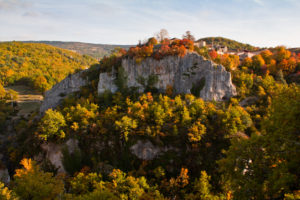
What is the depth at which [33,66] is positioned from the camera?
103625 mm

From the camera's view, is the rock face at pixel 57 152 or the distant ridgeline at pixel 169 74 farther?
the distant ridgeline at pixel 169 74

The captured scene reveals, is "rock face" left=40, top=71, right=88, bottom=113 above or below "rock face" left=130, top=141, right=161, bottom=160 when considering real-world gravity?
above

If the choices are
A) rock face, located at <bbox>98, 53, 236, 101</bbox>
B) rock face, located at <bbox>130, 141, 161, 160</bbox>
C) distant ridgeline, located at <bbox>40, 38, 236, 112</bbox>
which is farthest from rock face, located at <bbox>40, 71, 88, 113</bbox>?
rock face, located at <bbox>130, 141, 161, 160</bbox>

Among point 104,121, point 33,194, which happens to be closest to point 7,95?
point 104,121

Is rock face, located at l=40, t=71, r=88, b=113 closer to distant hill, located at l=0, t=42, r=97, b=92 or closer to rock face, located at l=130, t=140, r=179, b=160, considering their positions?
distant hill, located at l=0, t=42, r=97, b=92

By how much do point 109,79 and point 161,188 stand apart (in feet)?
91.3

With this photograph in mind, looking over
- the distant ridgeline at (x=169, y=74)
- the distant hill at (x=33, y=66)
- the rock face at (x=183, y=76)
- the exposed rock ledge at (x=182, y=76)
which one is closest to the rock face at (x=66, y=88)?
the exposed rock ledge at (x=182, y=76)

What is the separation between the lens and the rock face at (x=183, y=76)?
3809 cm

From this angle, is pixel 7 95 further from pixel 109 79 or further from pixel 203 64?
pixel 203 64

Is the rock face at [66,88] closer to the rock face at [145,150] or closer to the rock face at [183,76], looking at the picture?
the rock face at [183,76]

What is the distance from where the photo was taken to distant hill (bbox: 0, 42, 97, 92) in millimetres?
83188

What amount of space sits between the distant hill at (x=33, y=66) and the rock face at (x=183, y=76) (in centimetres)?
2616

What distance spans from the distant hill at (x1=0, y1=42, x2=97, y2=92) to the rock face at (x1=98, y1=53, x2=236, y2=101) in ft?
85.8

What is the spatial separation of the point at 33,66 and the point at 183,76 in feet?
339
